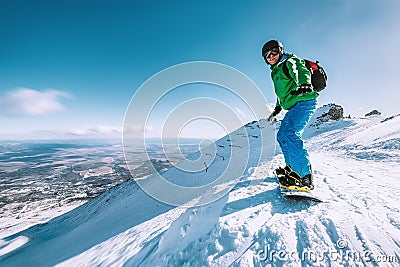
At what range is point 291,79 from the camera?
11.3ft

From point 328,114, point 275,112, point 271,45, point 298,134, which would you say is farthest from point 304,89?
point 328,114

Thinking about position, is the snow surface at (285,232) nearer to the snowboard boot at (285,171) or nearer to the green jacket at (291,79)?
the snowboard boot at (285,171)

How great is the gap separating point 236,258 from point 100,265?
324cm

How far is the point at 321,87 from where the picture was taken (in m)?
3.55

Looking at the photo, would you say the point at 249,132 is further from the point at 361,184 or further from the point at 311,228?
the point at 311,228

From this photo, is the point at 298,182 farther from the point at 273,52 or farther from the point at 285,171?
the point at 273,52

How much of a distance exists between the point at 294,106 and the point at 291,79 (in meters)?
0.50

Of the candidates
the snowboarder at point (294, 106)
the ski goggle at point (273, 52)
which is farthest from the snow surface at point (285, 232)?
the ski goggle at point (273, 52)

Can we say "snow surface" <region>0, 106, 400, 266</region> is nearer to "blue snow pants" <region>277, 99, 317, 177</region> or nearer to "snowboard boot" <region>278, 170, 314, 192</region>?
"snowboard boot" <region>278, 170, 314, 192</region>

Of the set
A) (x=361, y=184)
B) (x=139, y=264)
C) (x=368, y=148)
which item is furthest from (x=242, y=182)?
(x=368, y=148)

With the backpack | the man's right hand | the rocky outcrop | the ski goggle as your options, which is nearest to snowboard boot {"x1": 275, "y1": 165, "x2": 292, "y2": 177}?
the man's right hand

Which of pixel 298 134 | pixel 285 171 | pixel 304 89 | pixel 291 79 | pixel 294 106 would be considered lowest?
pixel 285 171

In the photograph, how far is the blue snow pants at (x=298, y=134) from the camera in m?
3.47

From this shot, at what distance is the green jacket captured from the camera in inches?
129
